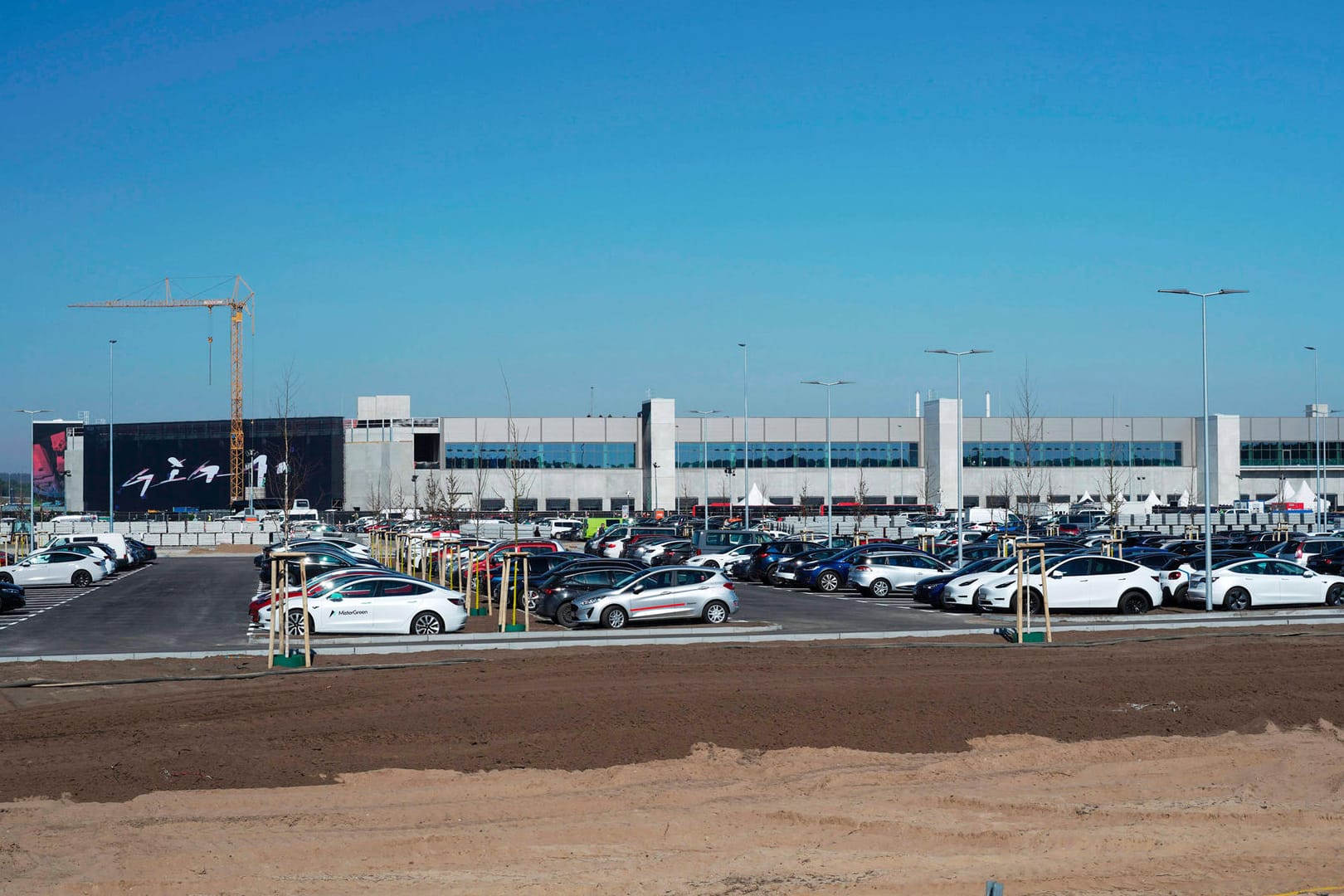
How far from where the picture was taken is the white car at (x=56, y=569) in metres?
42.0

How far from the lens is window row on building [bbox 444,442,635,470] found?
100125mm

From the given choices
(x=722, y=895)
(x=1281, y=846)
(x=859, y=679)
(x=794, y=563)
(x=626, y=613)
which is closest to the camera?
(x=722, y=895)

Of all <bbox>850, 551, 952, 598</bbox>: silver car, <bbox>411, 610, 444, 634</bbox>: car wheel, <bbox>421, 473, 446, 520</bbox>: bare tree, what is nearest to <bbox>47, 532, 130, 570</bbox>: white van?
<bbox>421, 473, 446, 520</bbox>: bare tree

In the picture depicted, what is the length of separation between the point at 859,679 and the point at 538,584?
13235mm

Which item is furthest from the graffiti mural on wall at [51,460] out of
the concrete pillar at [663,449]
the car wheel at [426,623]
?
the car wheel at [426,623]

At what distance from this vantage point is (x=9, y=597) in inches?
1283

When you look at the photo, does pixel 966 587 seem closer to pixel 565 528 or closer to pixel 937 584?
pixel 937 584

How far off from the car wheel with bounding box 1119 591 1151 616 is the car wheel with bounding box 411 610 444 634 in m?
16.3

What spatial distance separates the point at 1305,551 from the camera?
4531cm

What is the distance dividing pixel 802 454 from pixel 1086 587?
237 ft

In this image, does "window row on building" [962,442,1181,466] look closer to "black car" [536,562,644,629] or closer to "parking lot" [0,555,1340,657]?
"parking lot" [0,555,1340,657]

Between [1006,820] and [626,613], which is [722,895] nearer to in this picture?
[1006,820]

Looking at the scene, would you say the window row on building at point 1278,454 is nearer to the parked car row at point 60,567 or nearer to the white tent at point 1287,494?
the white tent at point 1287,494

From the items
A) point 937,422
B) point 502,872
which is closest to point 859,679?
point 502,872
